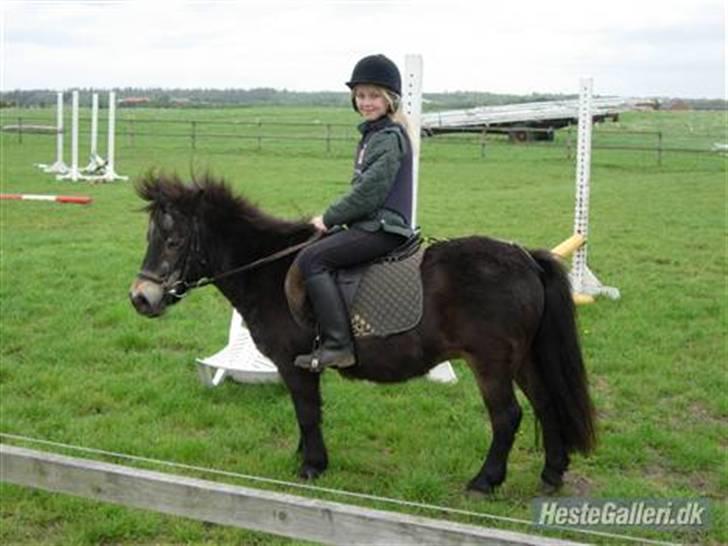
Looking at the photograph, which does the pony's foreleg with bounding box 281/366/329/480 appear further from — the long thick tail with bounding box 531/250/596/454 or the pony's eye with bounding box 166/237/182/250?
the long thick tail with bounding box 531/250/596/454

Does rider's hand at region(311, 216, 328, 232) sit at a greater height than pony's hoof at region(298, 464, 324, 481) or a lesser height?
greater

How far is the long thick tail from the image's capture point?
14.5 ft

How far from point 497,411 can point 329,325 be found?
976 mm

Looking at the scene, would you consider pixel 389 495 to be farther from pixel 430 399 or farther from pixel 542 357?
pixel 430 399

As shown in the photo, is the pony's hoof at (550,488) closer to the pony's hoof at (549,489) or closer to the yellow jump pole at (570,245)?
the pony's hoof at (549,489)

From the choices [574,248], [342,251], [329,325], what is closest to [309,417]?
[329,325]

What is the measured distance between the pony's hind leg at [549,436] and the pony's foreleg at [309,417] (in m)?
1.18

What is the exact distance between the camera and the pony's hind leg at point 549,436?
4.54m

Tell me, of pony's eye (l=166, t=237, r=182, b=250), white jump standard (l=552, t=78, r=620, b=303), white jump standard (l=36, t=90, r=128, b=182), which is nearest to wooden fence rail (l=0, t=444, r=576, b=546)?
pony's eye (l=166, t=237, r=182, b=250)

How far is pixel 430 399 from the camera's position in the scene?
237 inches

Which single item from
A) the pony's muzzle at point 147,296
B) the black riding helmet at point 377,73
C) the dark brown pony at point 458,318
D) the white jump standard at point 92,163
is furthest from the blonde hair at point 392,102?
the white jump standard at point 92,163

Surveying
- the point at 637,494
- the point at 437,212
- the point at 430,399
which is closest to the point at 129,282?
the point at 430,399

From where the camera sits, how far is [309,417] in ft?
15.6

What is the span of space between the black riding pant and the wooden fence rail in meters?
1.53
